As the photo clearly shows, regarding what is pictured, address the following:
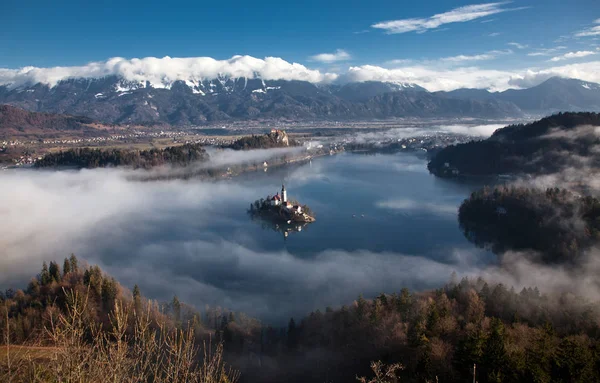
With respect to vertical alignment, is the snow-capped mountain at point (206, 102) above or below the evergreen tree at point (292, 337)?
above

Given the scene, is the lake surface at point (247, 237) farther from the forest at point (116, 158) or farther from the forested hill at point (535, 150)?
the forested hill at point (535, 150)

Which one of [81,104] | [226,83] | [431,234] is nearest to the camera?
[431,234]

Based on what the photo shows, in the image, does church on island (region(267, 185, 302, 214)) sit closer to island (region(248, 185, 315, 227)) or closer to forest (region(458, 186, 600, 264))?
island (region(248, 185, 315, 227))

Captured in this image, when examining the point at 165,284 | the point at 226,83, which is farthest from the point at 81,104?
the point at 165,284

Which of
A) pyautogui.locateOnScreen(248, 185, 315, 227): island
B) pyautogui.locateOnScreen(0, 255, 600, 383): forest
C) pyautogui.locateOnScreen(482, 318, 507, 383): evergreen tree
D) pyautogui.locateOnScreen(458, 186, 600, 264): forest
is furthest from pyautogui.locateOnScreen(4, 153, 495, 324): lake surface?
pyautogui.locateOnScreen(482, 318, 507, 383): evergreen tree

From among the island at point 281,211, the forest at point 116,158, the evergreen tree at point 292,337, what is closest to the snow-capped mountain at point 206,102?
the forest at point 116,158

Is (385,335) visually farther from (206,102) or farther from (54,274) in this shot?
(206,102)

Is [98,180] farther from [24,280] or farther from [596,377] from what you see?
[596,377]
